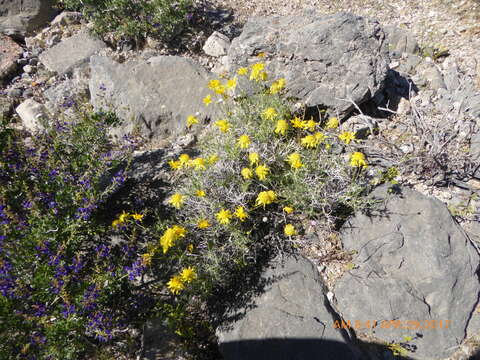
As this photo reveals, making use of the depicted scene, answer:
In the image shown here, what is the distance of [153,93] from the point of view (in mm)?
5031

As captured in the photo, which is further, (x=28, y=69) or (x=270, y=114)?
(x=28, y=69)

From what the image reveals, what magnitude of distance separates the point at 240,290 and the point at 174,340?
2.59ft

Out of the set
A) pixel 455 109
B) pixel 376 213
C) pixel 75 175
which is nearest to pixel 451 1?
pixel 455 109

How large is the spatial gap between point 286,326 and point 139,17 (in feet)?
19.0

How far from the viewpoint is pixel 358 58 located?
414 cm

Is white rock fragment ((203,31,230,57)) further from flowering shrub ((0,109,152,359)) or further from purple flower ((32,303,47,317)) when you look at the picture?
purple flower ((32,303,47,317))

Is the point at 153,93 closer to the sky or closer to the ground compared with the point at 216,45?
closer to the ground

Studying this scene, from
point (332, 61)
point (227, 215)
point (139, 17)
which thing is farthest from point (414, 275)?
point (139, 17)

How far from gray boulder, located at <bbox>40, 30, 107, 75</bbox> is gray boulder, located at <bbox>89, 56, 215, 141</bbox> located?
47.8 inches

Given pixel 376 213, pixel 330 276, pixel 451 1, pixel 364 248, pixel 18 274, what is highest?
pixel 451 1

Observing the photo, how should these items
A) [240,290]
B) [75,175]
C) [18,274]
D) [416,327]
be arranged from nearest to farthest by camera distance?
[18,274]
[416,327]
[240,290]
[75,175]

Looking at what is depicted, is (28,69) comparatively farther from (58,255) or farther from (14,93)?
(58,255)

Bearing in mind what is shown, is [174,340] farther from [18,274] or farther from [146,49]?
[146,49]

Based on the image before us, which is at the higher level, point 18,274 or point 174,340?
point 18,274
